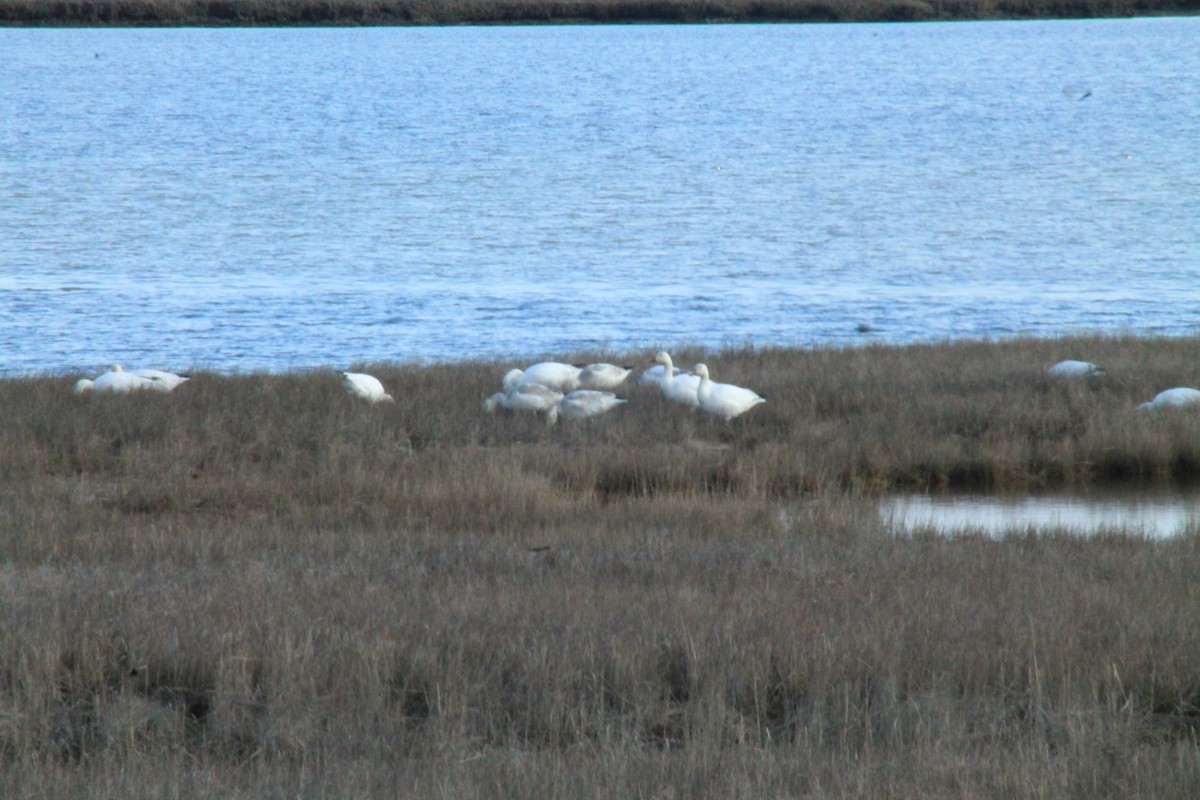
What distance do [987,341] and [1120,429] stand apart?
21.3 feet

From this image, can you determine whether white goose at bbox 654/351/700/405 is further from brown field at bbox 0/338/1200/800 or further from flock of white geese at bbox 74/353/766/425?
brown field at bbox 0/338/1200/800

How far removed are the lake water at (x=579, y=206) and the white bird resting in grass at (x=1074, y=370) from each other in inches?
241

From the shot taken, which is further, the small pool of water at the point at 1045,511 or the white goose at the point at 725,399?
the white goose at the point at 725,399

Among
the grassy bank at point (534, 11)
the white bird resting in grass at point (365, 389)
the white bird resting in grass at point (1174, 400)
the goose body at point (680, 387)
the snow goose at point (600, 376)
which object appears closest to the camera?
the white bird resting in grass at point (1174, 400)

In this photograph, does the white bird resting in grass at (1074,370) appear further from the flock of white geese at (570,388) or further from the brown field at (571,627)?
the flock of white geese at (570,388)

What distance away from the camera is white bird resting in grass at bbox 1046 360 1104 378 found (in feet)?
44.1

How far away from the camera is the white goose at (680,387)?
1273 cm

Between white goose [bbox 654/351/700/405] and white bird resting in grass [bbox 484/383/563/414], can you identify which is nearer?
white bird resting in grass [bbox 484/383/563/414]

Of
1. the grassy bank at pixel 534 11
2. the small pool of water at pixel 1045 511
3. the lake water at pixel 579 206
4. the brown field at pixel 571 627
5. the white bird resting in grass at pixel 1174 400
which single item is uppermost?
the grassy bank at pixel 534 11

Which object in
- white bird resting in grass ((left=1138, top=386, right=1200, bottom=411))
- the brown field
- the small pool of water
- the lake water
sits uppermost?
the brown field

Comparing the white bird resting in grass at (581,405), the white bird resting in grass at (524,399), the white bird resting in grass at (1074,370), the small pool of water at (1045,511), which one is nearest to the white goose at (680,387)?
the white bird resting in grass at (581,405)

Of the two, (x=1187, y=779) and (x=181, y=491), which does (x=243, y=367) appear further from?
(x=1187, y=779)

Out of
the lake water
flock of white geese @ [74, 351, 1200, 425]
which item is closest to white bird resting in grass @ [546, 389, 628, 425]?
flock of white geese @ [74, 351, 1200, 425]

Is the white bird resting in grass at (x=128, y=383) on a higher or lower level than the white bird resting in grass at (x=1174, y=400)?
lower
